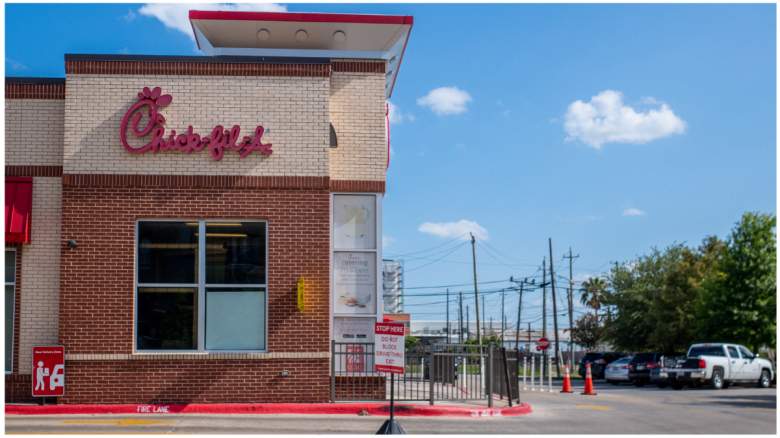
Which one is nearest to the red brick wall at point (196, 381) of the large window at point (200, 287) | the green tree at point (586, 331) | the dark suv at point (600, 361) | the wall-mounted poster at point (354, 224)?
the large window at point (200, 287)

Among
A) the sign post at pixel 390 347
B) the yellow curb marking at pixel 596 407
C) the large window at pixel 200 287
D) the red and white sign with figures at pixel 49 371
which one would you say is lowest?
the yellow curb marking at pixel 596 407

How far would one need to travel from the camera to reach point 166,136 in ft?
58.0

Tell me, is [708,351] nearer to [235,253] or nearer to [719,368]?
[719,368]

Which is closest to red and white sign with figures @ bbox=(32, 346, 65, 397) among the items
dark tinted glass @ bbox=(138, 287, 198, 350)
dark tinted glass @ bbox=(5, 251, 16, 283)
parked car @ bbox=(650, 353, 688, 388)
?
dark tinted glass @ bbox=(138, 287, 198, 350)

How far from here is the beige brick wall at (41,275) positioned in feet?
57.7

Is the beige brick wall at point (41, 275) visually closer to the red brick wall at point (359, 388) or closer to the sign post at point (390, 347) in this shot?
the red brick wall at point (359, 388)

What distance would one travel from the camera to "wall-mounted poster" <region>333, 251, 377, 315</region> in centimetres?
1844

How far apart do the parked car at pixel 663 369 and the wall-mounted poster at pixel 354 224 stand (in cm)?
1932

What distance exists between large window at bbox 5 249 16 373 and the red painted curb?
1.33 metres

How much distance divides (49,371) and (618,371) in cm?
2989

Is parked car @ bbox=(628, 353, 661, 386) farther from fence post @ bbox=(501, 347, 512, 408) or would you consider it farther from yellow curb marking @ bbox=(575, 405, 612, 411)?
fence post @ bbox=(501, 347, 512, 408)

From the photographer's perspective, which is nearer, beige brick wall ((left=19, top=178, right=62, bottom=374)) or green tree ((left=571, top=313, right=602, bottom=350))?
beige brick wall ((left=19, top=178, right=62, bottom=374))

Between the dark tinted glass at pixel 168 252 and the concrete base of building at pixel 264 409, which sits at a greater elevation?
the dark tinted glass at pixel 168 252

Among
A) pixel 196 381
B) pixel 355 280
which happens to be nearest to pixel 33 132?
pixel 196 381
